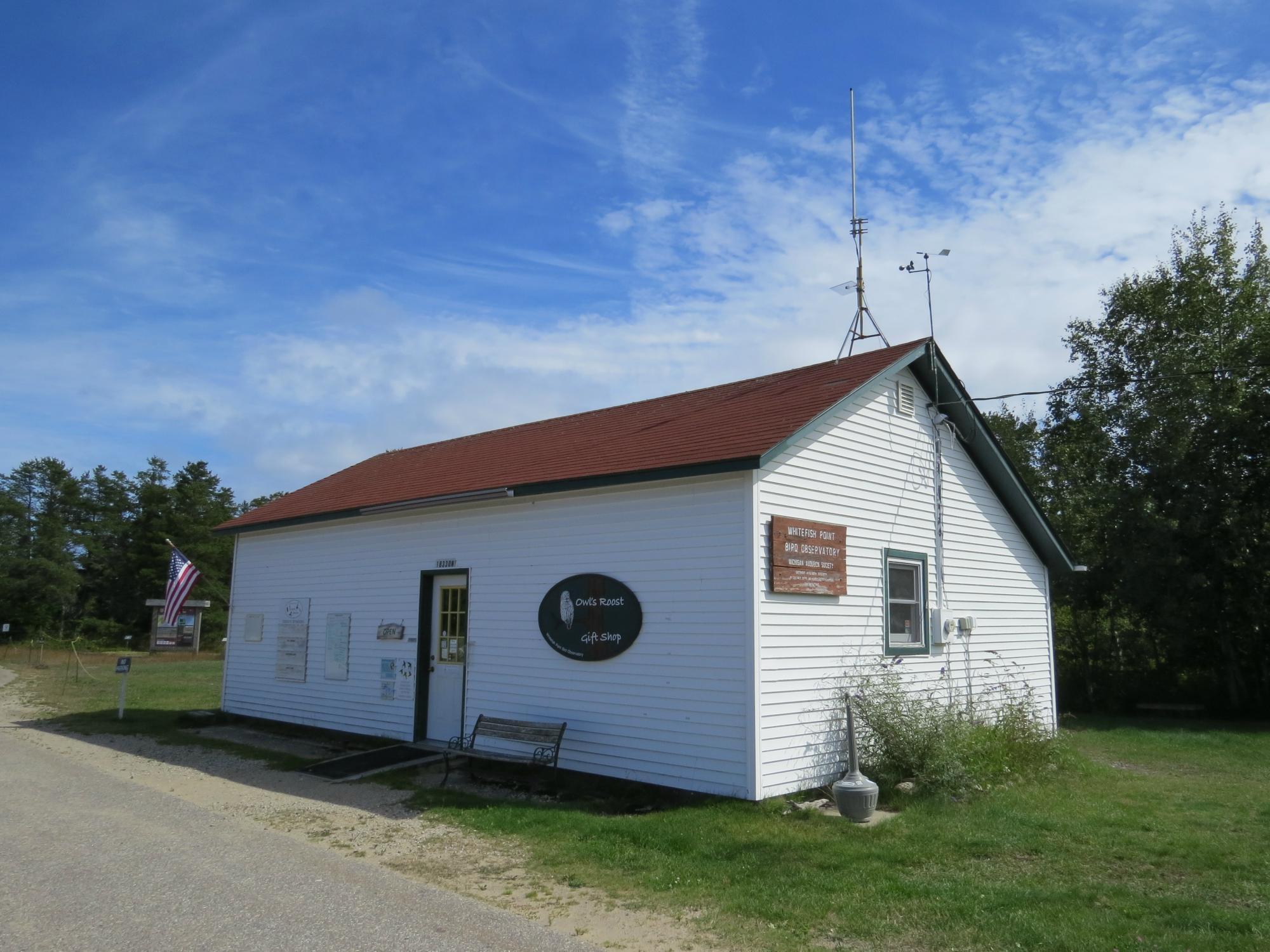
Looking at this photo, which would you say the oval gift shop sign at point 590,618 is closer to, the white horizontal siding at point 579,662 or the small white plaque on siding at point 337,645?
the white horizontal siding at point 579,662

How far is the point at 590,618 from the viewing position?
10.7m

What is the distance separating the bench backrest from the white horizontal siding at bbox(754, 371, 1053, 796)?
253 cm

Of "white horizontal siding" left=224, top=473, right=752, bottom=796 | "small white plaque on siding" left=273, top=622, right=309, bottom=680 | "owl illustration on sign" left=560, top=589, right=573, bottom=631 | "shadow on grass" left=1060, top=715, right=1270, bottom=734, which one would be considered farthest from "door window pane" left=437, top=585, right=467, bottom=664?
"shadow on grass" left=1060, top=715, right=1270, bottom=734

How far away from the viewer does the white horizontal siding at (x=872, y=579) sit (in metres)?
9.71

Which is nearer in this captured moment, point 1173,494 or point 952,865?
point 952,865

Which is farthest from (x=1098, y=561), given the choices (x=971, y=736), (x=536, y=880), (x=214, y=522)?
(x=214, y=522)

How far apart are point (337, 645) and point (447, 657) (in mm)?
2529

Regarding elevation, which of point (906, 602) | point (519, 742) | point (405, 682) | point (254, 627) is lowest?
point (519, 742)

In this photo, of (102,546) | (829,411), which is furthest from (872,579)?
(102,546)

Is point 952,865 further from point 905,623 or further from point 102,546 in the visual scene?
point 102,546

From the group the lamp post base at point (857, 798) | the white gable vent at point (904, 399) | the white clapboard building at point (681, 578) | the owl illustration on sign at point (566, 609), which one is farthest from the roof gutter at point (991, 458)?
the lamp post base at point (857, 798)

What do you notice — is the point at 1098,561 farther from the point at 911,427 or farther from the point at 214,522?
the point at 214,522

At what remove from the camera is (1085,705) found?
22562 mm

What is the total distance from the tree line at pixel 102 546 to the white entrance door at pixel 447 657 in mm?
46075
